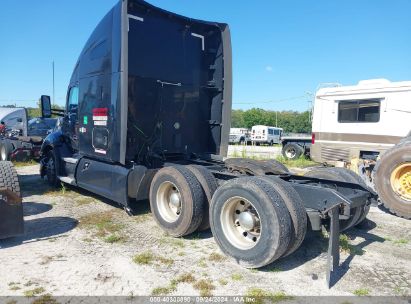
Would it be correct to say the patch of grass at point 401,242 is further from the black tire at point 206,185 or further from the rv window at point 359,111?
the rv window at point 359,111

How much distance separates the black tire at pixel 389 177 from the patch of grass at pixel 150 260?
4.22 meters

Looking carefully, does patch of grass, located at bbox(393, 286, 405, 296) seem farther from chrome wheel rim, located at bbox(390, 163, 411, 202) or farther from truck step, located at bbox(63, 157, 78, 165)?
truck step, located at bbox(63, 157, 78, 165)

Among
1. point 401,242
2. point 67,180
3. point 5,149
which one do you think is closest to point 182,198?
point 401,242

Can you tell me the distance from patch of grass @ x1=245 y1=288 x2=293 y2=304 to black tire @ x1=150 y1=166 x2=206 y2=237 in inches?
56.8

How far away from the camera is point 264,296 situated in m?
3.23

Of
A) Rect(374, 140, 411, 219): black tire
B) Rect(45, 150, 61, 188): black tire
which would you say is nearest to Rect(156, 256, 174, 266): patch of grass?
Rect(374, 140, 411, 219): black tire

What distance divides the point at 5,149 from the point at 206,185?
35.2ft

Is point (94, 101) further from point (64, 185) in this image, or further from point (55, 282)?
point (55, 282)

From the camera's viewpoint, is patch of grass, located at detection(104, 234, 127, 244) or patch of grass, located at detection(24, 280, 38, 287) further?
patch of grass, located at detection(104, 234, 127, 244)

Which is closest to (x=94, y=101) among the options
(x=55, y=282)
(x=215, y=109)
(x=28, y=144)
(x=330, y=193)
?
(x=215, y=109)

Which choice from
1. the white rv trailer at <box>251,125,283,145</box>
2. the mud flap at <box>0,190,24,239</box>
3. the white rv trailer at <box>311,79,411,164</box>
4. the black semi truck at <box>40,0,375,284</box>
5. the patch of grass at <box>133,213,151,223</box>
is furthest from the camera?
the white rv trailer at <box>251,125,283,145</box>

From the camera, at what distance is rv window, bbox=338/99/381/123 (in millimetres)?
10203

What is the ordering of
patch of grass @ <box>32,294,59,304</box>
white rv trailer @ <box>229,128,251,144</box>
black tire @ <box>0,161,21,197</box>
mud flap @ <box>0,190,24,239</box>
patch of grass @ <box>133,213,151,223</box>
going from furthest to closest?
white rv trailer @ <box>229,128,251,144</box>
patch of grass @ <box>133,213,151,223</box>
black tire @ <box>0,161,21,197</box>
mud flap @ <box>0,190,24,239</box>
patch of grass @ <box>32,294,59,304</box>

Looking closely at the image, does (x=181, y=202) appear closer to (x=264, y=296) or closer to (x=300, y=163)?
(x=264, y=296)
